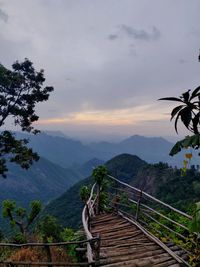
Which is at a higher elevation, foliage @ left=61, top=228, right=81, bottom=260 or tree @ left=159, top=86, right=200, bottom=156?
tree @ left=159, top=86, right=200, bottom=156

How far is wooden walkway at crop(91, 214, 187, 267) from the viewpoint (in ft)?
24.6

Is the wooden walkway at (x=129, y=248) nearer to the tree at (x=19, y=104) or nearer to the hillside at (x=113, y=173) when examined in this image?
the tree at (x=19, y=104)

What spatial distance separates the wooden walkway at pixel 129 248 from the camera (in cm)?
748

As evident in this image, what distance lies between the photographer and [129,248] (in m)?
8.34

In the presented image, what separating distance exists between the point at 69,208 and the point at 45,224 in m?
83.8

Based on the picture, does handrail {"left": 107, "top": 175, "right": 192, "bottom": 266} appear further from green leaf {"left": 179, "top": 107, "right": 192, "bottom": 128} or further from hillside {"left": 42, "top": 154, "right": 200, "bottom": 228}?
hillside {"left": 42, "top": 154, "right": 200, "bottom": 228}

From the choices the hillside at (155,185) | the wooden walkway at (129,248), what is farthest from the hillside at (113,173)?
the wooden walkway at (129,248)

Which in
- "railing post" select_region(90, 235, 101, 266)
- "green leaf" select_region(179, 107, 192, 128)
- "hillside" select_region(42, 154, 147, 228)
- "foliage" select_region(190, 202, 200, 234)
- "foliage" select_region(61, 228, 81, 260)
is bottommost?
"hillside" select_region(42, 154, 147, 228)

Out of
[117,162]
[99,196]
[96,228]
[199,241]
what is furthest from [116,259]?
[117,162]

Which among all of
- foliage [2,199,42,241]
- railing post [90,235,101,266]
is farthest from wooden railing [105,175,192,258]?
foliage [2,199,42,241]

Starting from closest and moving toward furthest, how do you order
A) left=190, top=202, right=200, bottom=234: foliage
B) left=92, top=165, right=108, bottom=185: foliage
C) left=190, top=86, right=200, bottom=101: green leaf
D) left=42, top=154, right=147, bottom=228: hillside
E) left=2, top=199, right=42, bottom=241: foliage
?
left=190, top=202, right=200, bottom=234: foliage → left=190, top=86, right=200, bottom=101: green leaf → left=92, top=165, right=108, bottom=185: foliage → left=2, top=199, right=42, bottom=241: foliage → left=42, top=154, right=147, bottom=228: hillside

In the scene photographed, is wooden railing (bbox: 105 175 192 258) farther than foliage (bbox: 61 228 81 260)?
No

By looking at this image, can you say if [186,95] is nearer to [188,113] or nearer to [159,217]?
[188,113]

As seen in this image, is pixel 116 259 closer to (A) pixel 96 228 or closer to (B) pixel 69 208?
(A) pixel 96 228
